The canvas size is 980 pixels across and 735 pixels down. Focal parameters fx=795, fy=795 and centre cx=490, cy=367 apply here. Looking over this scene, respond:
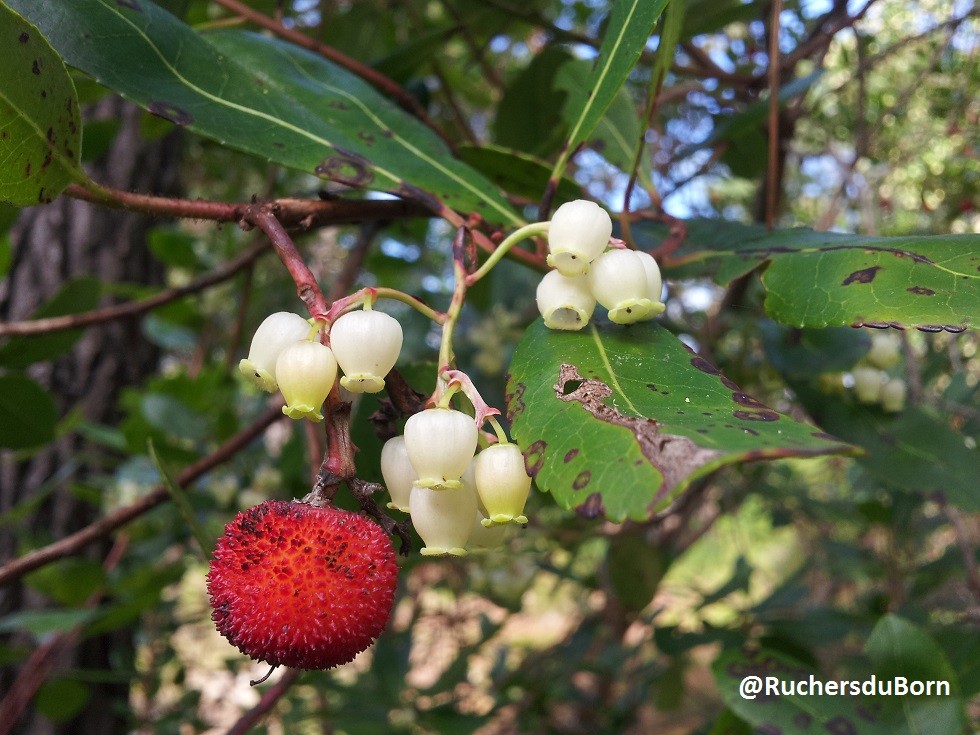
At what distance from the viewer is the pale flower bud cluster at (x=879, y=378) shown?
1209 mm

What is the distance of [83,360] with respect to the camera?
1846 millimetres

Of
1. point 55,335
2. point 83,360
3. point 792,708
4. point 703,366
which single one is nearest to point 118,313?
point 55,335

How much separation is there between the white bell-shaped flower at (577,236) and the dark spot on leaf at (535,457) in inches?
6.8

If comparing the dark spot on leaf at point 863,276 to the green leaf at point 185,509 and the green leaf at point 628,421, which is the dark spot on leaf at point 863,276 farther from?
the green leaf at point 185,509

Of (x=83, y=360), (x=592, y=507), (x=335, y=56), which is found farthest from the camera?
(x=83, y=360)

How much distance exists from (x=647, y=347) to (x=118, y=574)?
4.78ft

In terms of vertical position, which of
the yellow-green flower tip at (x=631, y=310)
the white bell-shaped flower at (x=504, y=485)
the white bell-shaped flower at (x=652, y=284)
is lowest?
the white bell-shaped flower at (x=504, y=485)

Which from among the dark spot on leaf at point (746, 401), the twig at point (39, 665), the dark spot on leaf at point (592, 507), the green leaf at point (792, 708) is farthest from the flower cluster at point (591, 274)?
the twig at point (39, 665)

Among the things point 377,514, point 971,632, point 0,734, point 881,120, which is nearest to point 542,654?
point 971,632

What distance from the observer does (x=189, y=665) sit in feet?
7.12

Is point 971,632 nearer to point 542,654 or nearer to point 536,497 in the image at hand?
point 536,497

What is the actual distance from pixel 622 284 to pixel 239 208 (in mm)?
349

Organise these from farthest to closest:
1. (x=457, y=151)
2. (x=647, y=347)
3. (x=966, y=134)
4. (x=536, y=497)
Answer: (x=536, y=497)
(x=966, y=134)
(x=457, y=151)
(x=647, y=347)

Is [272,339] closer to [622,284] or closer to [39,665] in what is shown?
[622,284]
